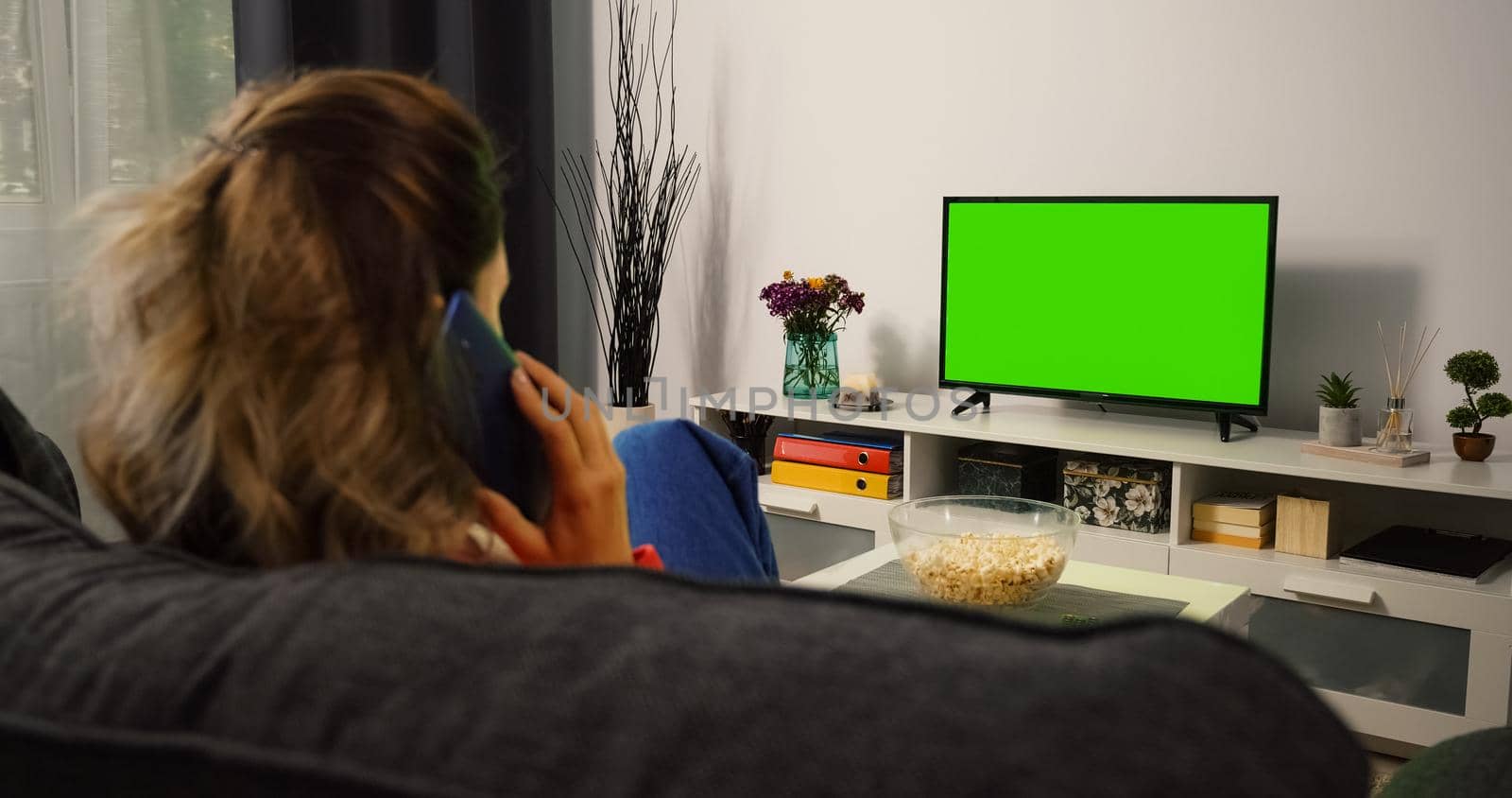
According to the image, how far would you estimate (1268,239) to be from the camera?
9.53 feet

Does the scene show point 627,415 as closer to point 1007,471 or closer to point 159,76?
point 1007,471

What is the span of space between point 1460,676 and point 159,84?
3320 millimetres

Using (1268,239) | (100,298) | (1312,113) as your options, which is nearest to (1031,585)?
(100,298)

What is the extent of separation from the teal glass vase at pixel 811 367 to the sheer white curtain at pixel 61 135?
5.71ft

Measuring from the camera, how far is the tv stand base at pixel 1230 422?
118 inches

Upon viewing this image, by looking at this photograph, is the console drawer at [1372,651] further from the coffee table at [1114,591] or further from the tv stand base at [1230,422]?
the coffee table at [1114,591]

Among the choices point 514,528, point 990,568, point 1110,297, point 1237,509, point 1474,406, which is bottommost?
point 1237,509

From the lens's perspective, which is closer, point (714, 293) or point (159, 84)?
point (159, 84)

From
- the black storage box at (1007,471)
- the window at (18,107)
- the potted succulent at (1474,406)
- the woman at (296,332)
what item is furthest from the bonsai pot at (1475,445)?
the window at (18,107)

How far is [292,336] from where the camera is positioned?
0.60 meters

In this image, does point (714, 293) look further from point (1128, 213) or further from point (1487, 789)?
point (1487, 789)

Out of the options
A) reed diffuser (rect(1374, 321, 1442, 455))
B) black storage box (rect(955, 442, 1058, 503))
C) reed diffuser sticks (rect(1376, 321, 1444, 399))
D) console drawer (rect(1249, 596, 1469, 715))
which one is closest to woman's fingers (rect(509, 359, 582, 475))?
console drawer (rect(1249, 596, 1469, 715))

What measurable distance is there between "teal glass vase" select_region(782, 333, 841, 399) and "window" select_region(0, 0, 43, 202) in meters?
1.97

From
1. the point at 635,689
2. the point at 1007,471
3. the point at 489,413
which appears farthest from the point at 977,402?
the point at 635,689
